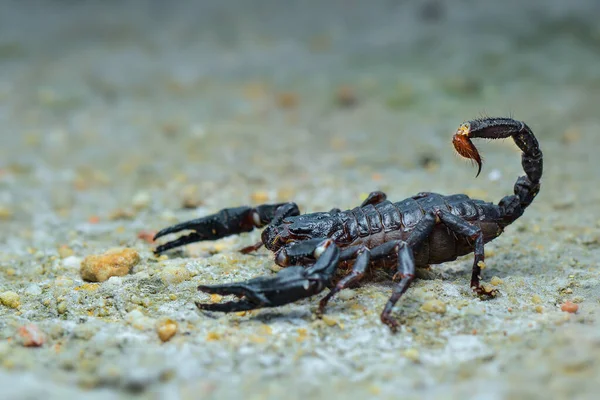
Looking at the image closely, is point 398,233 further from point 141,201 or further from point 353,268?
point 141,201

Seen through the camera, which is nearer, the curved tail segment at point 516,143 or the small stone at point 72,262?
the curved tail segment at point 516,143

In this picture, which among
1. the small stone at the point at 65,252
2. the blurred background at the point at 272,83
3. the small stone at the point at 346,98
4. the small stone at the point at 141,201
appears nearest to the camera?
the small stone at the point at 65,252

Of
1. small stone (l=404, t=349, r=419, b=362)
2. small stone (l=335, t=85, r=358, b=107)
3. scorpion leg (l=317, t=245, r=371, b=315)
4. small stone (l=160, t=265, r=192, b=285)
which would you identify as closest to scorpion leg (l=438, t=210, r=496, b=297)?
scorpion leg (l=317, t=245, r=371, b=315)

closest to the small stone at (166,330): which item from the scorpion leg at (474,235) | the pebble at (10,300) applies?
the pebble at (10,300)

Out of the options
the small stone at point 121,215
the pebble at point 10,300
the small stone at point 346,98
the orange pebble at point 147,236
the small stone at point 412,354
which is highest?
the small stone at point 346,98

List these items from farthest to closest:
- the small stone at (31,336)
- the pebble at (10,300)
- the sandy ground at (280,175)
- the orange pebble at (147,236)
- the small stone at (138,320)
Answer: the orange pebble at (147,236), the pebble at (10,300), the small stone at (138,320), the small stone at (31,336), the sandy ground at (280,175)

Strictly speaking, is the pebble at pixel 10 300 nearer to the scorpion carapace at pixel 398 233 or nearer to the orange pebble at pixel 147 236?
the scorpion carapace at pixel 398 233
